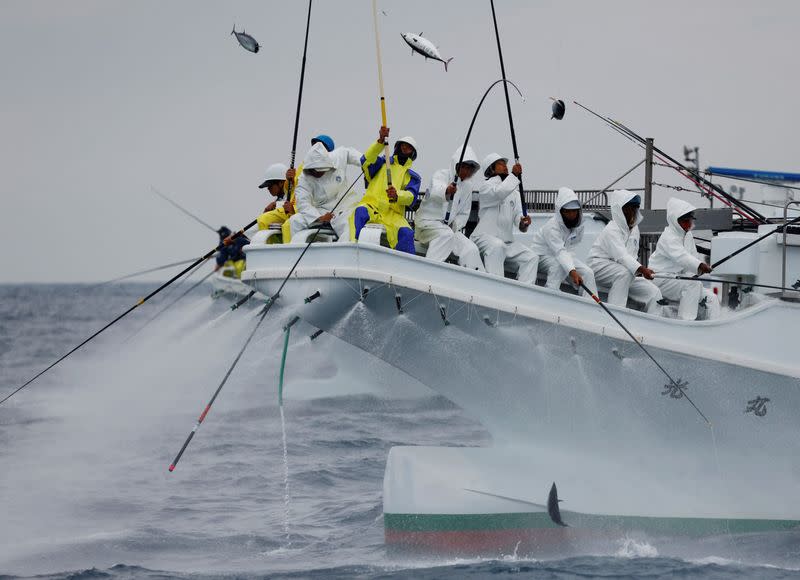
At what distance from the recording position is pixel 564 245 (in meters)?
13.5

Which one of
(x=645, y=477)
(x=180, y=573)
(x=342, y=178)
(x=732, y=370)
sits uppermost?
(x=342, y=178)

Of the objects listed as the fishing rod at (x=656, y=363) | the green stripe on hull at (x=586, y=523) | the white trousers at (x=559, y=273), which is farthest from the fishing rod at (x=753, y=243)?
the green stripe on hull at (x=586, y=523)

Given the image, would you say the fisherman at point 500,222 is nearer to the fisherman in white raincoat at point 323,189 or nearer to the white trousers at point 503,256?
the white trousers at point 503,256

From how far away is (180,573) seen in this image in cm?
1260

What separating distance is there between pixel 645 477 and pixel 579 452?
2.52ft

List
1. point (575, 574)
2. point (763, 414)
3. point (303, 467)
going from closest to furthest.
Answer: point (575, 574), point (763, 414), point (303, 467)

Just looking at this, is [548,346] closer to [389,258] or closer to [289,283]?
[389,258]

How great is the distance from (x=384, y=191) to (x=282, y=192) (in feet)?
6.26

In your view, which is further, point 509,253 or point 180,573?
point 509,253

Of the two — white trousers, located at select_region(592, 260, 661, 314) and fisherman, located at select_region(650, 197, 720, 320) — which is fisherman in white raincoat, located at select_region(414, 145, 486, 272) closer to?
white trousers, located at select_region(592, 260, 661, 314)

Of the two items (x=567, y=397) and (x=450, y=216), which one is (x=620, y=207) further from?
(x=567, y=397)

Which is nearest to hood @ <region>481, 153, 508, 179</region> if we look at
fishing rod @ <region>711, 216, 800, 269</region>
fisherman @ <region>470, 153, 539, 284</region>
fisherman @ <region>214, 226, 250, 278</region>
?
fisherman @ <region>470, 153, 539, 284</region>

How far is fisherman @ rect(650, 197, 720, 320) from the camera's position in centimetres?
1325

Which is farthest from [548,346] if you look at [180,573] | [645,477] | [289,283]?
[180,573]
